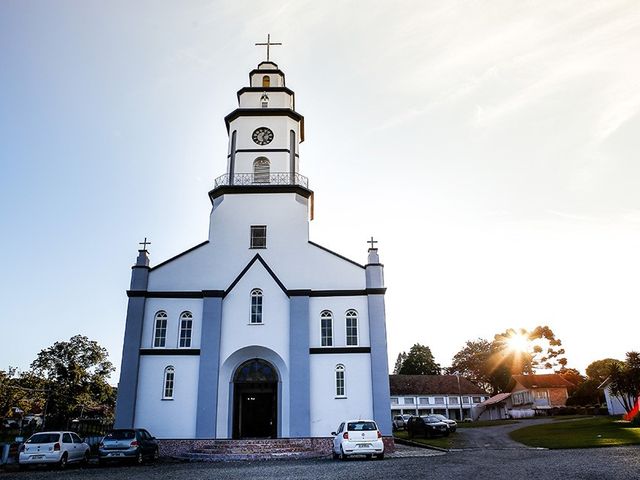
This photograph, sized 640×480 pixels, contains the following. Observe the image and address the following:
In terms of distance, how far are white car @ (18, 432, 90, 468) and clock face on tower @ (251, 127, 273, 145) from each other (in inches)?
727

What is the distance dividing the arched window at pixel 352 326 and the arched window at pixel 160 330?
9.13 metres

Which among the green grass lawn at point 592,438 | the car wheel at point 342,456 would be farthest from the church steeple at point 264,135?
the green grass lawn at point 592,438

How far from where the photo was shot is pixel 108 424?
35.4m

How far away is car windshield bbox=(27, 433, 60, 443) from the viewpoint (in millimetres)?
17547

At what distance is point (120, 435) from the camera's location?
18891mm

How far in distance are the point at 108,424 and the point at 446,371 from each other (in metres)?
65.0

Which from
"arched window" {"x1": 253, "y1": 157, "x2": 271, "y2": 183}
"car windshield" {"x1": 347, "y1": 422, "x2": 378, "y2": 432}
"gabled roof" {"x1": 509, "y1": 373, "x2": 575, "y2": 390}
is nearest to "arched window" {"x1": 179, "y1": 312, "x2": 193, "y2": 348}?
"arched window" {"x1": 253, "y1": 157, "x2": 271, "y2": 183}


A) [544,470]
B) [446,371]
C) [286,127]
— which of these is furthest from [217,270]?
[446,371]

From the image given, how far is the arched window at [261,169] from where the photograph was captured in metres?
29.2

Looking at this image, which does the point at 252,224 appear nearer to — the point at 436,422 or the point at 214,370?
the point at 214,370

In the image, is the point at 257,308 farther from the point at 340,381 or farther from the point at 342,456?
the point at 342,456

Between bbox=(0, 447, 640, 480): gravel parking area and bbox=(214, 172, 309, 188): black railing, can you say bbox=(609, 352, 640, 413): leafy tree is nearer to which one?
bbox=(0, 447, 640, 480): gravel parking area

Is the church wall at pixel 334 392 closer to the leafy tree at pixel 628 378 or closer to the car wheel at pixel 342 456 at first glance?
the car wheel at pixel 342 456

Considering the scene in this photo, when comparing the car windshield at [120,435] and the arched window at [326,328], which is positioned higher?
the arched window at [326,328]
